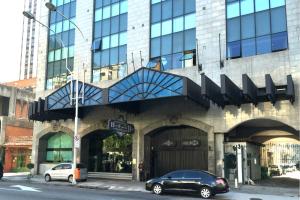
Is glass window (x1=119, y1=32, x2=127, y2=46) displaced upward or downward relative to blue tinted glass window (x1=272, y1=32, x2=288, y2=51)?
upward

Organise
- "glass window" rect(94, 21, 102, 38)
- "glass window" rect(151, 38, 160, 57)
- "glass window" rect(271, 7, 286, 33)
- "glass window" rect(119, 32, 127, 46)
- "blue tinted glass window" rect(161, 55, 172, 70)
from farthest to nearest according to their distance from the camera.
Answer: "glass window" rect(94, 21, 102, 38) < "glass window" rect(119, 32, 127, 46) < "glass window" rect(151, 38, 160, 57) < "blue tinted glass window" rect(161, 55, 172, 70) < "glass window" rect(271, 7, 286, 33)

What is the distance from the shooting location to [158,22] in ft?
113

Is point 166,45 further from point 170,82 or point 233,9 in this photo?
point 170,82

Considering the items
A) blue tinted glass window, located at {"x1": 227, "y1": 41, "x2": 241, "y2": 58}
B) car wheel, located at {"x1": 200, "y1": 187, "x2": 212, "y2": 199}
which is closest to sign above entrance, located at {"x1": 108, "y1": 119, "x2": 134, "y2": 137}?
blue tinted glass window, located at {"x1": 227, "y1": 41, "x2": 241, "y2": 58}

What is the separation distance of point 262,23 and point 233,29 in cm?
228

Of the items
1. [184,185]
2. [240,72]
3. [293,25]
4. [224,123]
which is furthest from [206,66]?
[184,185]

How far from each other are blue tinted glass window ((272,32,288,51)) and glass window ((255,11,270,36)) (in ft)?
2.54

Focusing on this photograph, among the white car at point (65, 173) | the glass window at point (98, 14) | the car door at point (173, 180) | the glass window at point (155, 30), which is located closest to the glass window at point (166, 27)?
the glass window at point (155, 30)

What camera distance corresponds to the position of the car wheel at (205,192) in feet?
70.2

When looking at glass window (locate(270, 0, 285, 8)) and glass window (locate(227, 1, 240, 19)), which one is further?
glass window (locate(227, 1, 240, 19))

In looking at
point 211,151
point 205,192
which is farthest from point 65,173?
point 205,192

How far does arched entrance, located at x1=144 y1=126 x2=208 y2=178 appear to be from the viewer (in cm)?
3266

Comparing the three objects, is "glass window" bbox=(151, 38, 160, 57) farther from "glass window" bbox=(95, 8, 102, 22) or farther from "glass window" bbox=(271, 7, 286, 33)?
"glass window" bbox=(271, 7, 286, 33)

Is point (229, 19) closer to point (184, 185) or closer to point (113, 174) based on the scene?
point (184, 185)
